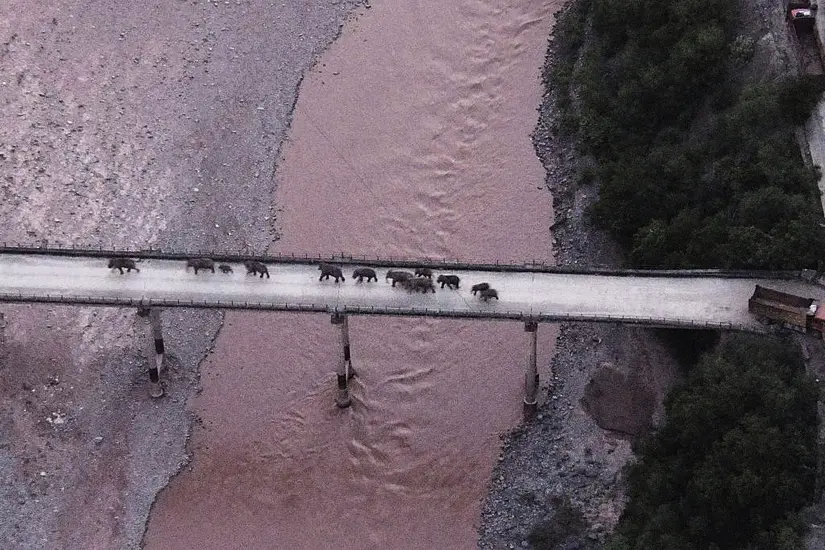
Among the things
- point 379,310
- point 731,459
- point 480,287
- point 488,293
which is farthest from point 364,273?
point 731,459

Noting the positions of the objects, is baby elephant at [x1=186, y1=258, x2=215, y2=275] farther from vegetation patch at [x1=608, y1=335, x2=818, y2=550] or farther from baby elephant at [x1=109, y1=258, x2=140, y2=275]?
vegetation patch at [x1=608, y1=335, x2=818, y2=550]

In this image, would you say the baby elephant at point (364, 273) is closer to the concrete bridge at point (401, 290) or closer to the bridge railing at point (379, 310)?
the concrete bridge at point (401, 290)

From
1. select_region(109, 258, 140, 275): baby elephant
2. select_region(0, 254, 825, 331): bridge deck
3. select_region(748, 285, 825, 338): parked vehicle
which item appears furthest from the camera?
select_region(109, 258, 140, 275): baby elephant

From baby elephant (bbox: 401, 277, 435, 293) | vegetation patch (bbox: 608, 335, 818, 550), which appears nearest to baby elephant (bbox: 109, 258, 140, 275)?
baby elephant (bbox: 401, 277, 435, 293)

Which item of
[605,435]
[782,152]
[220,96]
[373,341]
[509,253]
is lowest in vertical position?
[605,435]

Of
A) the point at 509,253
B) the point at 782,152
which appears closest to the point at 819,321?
the point at 782,152

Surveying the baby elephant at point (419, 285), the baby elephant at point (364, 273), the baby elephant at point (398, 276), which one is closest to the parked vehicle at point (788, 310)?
the baby elephant at point (419, 285)

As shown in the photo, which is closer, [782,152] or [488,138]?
[782,152]

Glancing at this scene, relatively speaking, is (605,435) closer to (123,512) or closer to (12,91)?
(123,512)
